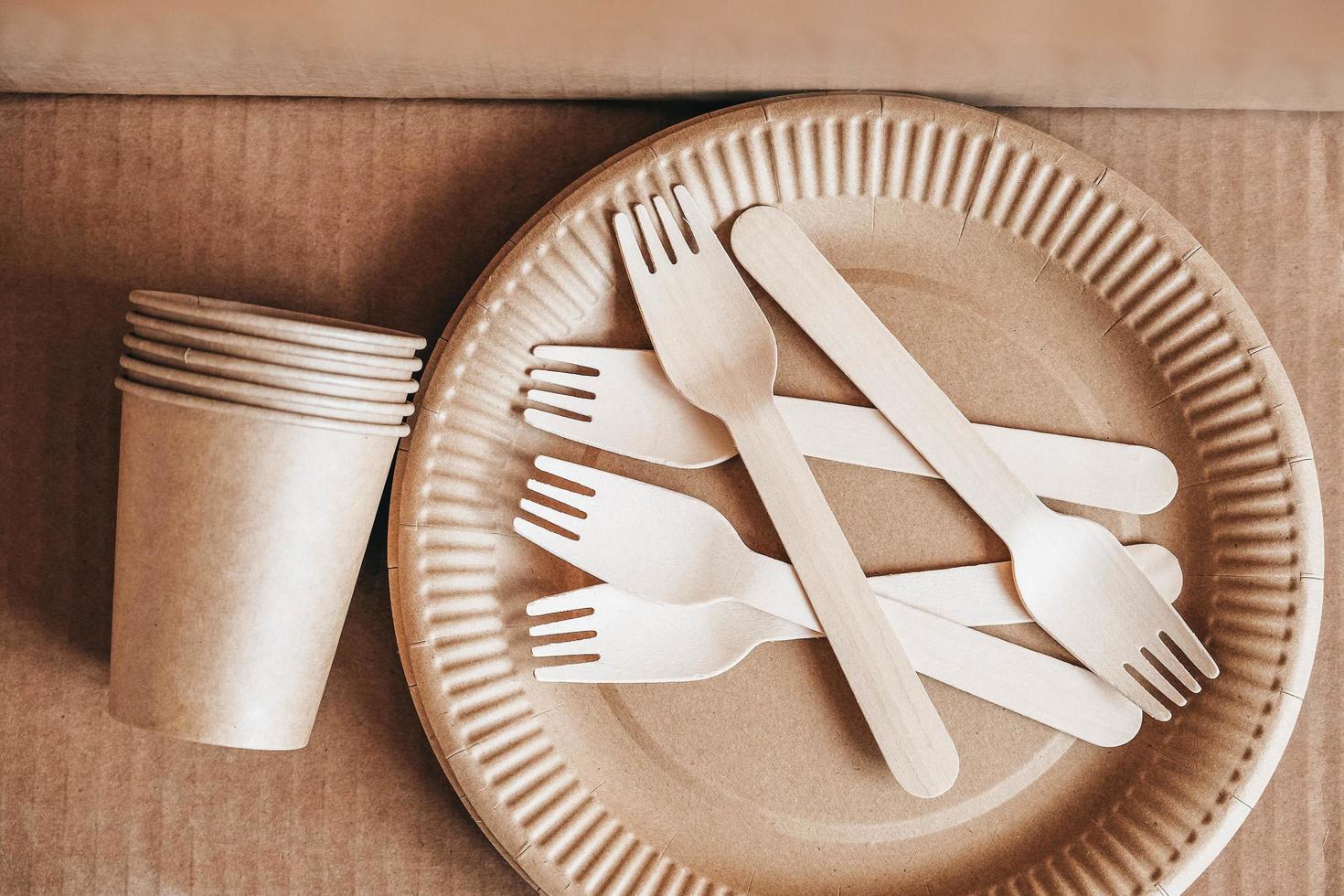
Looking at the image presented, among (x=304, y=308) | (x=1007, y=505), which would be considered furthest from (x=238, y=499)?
(x=1007, y=505)

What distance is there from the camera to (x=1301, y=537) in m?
0.42

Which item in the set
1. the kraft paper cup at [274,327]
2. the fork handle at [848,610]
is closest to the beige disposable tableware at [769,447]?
the fork handle at [848,610]

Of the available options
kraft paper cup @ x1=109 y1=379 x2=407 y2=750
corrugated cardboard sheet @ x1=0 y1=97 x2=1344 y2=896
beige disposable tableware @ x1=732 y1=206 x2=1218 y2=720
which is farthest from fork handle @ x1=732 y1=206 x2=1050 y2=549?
kraft paper cup @ x1=109 y1=379 x2=407 y2=750

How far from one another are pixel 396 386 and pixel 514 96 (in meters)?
0.19

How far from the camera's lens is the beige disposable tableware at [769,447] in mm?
421

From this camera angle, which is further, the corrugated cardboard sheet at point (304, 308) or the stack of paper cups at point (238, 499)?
the corrugated cardboard sheet at point (304, 308)

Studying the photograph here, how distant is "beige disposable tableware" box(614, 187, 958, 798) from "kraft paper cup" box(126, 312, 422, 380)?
0.13 m

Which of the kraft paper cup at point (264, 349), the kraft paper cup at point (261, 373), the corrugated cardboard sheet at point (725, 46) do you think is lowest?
the kraft paper cup at point (261, 373)

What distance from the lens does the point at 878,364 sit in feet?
1.41

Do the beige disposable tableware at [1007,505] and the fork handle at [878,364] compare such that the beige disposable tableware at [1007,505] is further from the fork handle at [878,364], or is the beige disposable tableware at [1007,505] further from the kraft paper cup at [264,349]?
the kraft paper cup at [264,349]

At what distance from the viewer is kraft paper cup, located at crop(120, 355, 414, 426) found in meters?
0.36

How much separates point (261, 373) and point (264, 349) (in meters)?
0.01

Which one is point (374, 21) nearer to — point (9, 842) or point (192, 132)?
point (192, 132)

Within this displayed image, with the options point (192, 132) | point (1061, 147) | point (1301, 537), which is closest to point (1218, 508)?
point (1301, 537)
